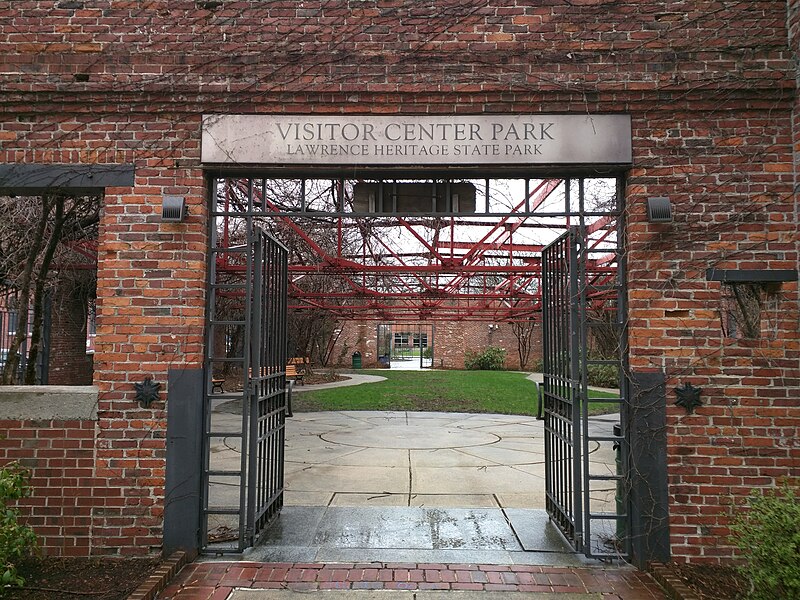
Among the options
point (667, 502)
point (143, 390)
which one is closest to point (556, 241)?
point (667, 502)

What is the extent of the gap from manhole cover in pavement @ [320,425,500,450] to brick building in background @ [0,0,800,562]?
5.53 m

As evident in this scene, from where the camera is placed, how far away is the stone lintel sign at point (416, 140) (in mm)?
5000

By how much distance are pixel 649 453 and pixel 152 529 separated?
13.2 feet

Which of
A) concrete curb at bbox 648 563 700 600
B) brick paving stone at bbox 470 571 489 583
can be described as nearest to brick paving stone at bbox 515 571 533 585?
brick paving stone at bbox 470 571 489 583

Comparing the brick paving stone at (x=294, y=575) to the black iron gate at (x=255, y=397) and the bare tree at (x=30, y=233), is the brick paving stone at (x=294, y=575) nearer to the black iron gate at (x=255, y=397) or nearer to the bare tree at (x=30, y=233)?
the black iron gate at (x=255, y=397)

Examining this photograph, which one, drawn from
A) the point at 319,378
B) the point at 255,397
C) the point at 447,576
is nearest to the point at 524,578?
the point at 447,576

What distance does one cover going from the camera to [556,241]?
18.2 ft

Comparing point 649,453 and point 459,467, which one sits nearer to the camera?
point 649,453

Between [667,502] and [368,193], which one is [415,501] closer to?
[667,502]

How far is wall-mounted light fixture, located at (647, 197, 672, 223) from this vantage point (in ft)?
15.8

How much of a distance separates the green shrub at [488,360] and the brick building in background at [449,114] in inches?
1175

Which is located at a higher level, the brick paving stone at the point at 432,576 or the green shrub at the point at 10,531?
the green shrub at the point at 10,531

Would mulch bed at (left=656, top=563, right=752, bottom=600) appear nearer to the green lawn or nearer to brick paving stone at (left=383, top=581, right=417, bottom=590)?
brick paving stone at (left=383, top=581, right=417, bottom=590)

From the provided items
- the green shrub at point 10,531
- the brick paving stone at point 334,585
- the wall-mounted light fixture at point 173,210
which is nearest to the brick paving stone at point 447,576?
the brick paving stone at point 334,585
